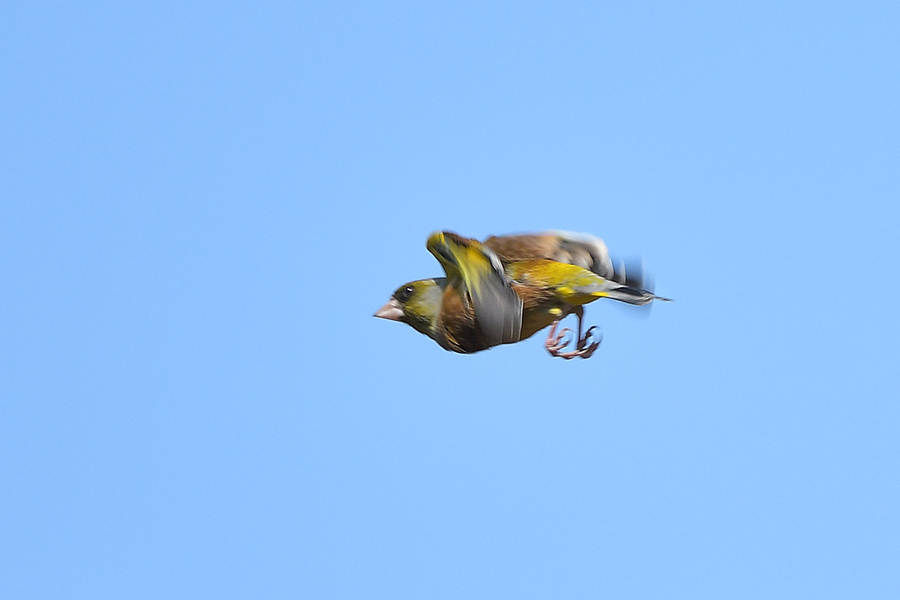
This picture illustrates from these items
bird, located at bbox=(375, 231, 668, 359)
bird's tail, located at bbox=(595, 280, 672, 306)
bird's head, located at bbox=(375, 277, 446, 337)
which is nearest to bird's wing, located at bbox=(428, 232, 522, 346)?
bird, located at bbox=(375, 231, 668, 359)

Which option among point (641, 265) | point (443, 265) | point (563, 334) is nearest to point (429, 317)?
point (443, 265)

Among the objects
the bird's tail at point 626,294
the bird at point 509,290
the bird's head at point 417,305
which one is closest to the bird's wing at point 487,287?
the bird at point 509,290

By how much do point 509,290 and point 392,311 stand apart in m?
1.54

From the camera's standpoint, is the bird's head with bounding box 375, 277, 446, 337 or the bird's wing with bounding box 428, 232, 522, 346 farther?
the bird's head with bounding box 375, 277, 446, 337

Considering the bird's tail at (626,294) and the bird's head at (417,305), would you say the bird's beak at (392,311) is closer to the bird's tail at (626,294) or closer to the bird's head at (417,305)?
the bird's head at (417,305)

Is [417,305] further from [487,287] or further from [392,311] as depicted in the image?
[487,287]

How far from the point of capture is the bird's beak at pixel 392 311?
12836 millimetres

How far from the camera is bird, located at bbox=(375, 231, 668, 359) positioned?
11.7 meters

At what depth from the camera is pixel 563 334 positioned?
12977 millimetres

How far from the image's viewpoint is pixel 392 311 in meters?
12.9

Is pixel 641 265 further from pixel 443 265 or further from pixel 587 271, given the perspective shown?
pixel 443 265

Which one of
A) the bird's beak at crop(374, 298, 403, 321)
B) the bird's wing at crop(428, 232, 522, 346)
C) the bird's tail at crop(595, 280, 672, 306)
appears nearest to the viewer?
the bird's wing at crop(428, 232, 522, 346)

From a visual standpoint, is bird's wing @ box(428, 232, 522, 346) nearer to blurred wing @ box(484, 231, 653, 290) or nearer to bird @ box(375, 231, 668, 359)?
bird @ box(375, 231, 668, 359)

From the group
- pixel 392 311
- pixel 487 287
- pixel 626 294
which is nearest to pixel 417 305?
pixel 392 311
